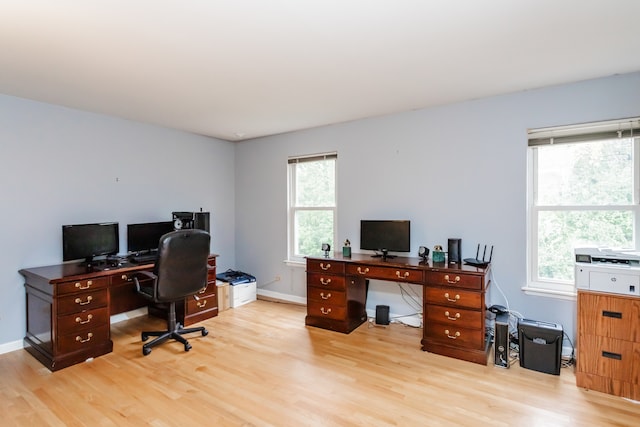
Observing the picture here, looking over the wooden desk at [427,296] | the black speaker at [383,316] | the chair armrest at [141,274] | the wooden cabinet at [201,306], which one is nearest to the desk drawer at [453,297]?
the wooden desk at [427,296]

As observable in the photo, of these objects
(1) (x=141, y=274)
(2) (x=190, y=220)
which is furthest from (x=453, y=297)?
(2) (x=190, y=220)

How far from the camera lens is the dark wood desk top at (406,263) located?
2.91 meters

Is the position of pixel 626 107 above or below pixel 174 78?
below

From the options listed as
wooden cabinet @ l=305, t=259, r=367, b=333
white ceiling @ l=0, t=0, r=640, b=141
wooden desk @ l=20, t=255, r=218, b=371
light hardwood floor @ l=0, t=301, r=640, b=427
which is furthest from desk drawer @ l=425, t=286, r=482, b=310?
wooden desk @ l=20, t=255, r=218, b=371

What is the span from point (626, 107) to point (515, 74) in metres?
0.94

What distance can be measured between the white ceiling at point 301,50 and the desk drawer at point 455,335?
2.14 metres

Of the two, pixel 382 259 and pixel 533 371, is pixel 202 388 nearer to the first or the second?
pixel 382 259

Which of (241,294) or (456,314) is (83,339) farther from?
(456,314)

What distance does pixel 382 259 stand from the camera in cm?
351

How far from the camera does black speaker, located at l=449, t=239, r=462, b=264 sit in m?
3.21

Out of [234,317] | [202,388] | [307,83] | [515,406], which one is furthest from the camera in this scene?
[234,317]

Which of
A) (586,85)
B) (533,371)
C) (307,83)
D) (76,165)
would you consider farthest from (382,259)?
(76,165)

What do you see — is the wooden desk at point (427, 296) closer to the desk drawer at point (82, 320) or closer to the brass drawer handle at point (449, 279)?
the brass drawer handle at point (449, 279)

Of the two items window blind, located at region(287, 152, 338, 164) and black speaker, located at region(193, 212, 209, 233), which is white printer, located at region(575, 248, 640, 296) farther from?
black speaker, located at region(193, 212, 209, 233)
